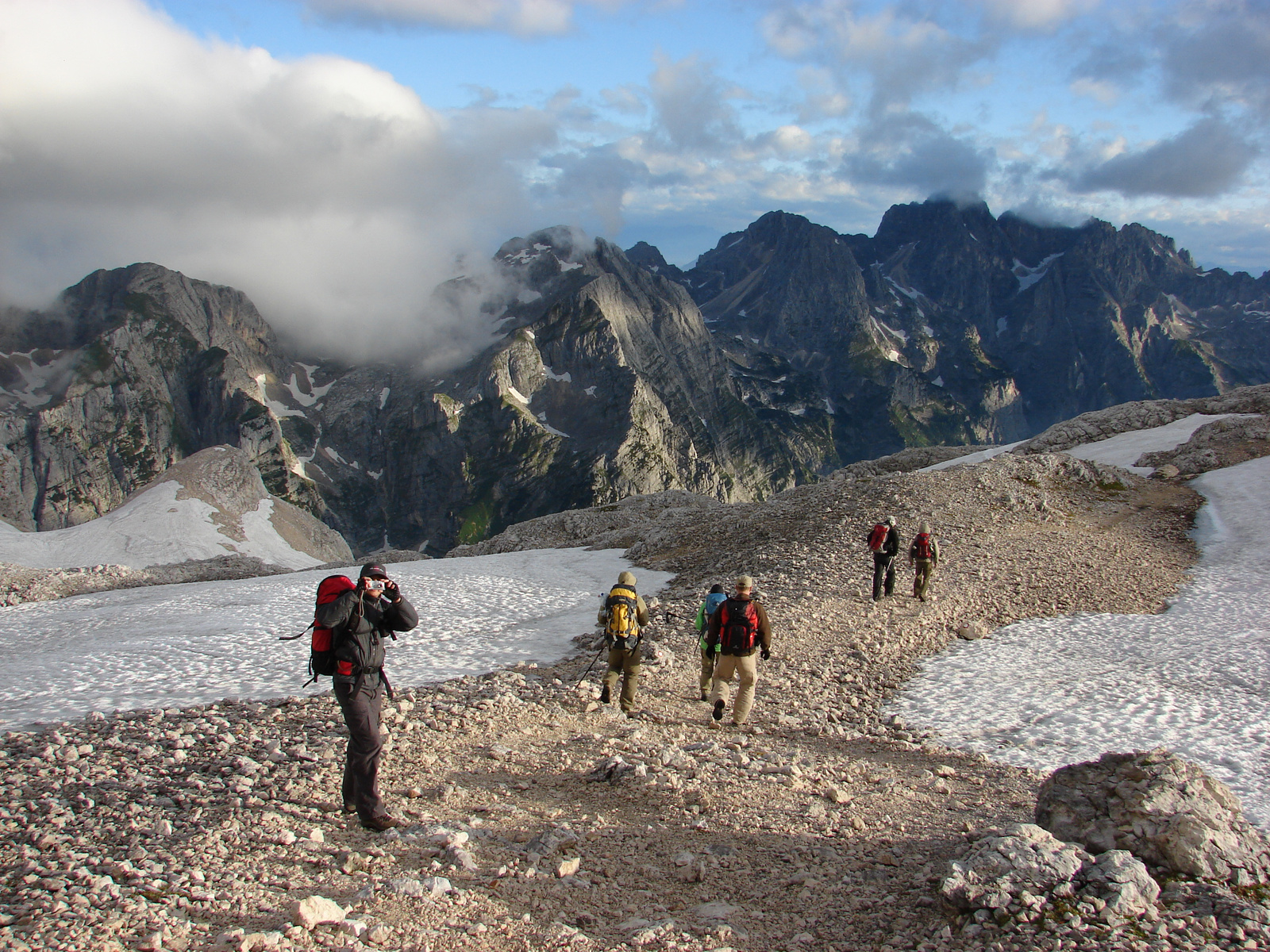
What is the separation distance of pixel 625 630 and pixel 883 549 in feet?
37.8

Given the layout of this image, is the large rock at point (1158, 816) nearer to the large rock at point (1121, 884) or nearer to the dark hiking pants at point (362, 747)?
the large rock at point (1121, 884)

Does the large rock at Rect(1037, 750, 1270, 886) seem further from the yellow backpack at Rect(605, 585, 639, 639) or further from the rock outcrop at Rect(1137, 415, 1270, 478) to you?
the rock outcrop at Rect(1137, 415, 1270, 478)

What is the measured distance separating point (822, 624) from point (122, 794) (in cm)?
1623

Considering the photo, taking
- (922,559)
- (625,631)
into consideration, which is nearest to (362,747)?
(625,631)

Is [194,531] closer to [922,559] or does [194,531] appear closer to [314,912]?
[922,559]

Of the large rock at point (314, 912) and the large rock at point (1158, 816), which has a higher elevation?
the large rock at point (1158, 816)

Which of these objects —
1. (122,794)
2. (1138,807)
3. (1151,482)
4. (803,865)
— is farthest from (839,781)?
(1151,482)

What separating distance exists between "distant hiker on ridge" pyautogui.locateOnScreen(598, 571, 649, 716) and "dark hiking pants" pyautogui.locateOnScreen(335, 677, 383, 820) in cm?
557

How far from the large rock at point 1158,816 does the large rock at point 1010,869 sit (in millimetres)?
690

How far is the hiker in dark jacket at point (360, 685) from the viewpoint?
8789 millimetres

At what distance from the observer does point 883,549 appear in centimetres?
2233

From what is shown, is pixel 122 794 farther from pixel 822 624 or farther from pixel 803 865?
pixel 822 624

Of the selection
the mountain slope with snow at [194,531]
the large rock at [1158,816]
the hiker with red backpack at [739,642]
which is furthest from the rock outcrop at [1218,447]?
the mountain slope with snow at [194,531]

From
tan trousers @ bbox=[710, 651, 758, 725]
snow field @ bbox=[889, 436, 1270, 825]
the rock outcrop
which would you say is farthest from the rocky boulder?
the rock outcrop
